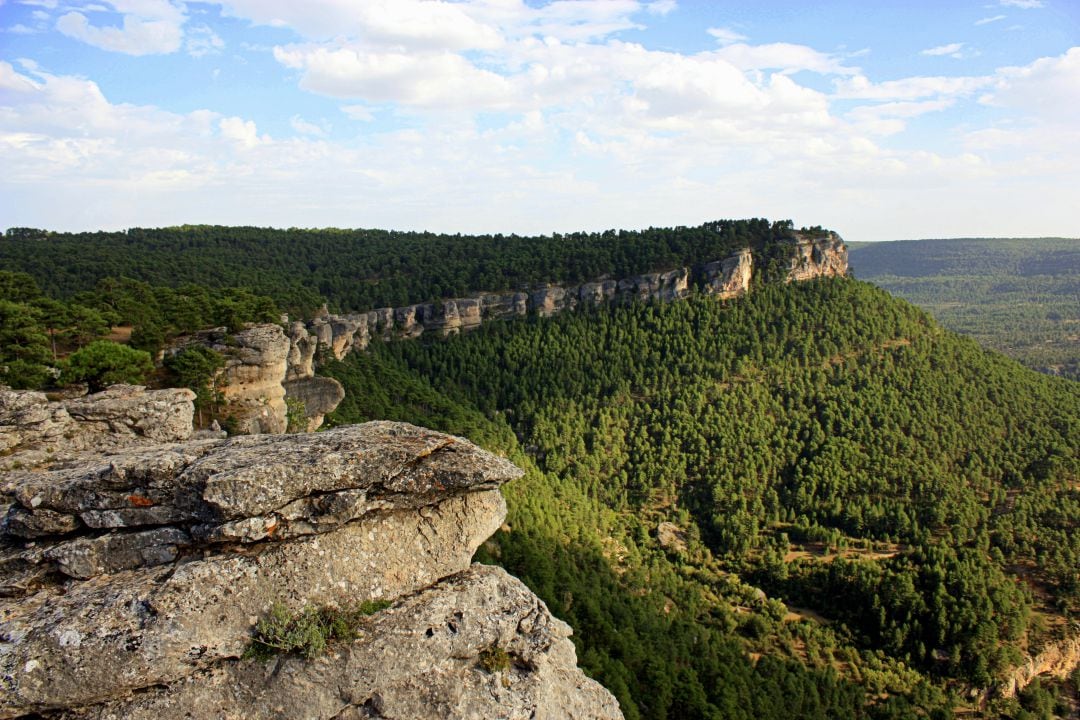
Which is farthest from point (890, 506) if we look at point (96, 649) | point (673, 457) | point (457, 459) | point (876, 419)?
point (96, 649)

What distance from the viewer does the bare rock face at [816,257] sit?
90312mm

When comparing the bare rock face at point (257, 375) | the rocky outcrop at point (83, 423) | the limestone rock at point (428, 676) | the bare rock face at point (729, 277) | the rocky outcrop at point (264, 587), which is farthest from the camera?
the bare rock face at point (729, 277)

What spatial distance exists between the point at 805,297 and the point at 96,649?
87.8m

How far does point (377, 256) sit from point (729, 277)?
51043 millimetres

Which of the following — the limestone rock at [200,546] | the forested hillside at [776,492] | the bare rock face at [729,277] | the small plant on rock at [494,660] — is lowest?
the forested hillside at [776,492]

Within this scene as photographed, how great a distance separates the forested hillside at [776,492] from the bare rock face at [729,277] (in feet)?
6.26

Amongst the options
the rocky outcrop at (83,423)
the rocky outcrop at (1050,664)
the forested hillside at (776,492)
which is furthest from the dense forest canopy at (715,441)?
the rocky outcrop at (83,423)

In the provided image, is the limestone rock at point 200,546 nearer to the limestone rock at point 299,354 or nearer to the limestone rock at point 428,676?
the limestone rock at point 428,676

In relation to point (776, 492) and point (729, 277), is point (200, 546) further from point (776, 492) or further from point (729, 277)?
point (729, 277)

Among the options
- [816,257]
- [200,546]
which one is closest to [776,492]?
[816,257]

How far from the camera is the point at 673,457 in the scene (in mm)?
67938

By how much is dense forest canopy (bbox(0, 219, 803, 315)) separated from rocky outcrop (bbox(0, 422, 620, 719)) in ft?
178

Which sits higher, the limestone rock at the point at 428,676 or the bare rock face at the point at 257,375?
the bare rock face at the point at 257,375

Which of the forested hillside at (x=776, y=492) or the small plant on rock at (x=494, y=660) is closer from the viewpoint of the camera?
the small plant on rock at (x=494, y=660)
